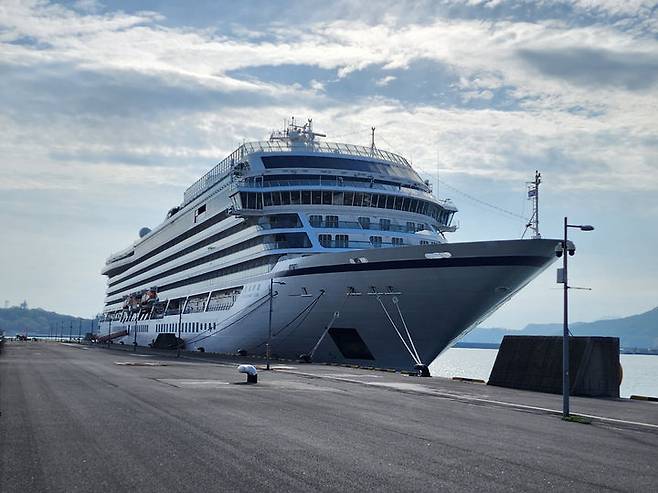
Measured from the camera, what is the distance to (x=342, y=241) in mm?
47531

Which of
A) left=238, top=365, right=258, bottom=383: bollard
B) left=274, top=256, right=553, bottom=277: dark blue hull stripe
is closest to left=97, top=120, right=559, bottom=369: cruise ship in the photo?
left=274, top=256, right=553, bottom=277: dark blue hull stripe

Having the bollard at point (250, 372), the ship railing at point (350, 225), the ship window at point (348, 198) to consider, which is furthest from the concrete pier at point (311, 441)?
the ship window at point (348, 198)

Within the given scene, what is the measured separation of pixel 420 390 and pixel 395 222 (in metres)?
22.2

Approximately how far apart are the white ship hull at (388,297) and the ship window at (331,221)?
4520mm

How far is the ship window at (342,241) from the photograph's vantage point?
1860 inches

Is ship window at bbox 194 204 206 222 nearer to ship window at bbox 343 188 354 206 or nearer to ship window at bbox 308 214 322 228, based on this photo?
ship window at bbox 308 214 322 228

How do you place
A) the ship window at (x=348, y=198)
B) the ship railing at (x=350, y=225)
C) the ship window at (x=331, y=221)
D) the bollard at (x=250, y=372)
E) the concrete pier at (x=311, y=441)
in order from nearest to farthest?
the concrete pier at (x=311, y=441) < the bollard at (x=250, y=372) < the ship railing at (x=350, y=225) < the ship window at (x=331, y=221) < the ship window at (x=348, y=198)

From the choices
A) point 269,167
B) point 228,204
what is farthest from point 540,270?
point 228,204

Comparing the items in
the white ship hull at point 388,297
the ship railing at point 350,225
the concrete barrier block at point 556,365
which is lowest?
the concrete barrier block at point 556,365

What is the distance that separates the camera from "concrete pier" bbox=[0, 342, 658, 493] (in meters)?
10.9

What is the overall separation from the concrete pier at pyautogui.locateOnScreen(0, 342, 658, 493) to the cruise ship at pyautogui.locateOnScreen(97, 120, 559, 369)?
35.6 ft

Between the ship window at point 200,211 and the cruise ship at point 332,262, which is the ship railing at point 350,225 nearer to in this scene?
the cruise ship at point 332,262

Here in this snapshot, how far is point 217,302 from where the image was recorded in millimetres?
59500

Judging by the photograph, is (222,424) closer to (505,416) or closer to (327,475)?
(327,475)
